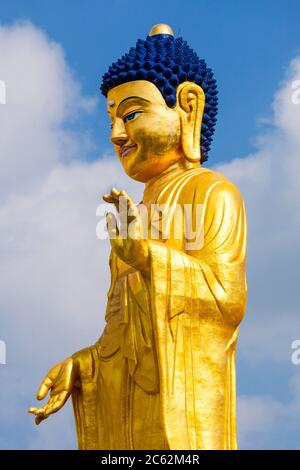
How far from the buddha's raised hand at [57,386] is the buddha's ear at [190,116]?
1.90m

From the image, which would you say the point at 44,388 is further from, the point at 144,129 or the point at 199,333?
the point at 144,129

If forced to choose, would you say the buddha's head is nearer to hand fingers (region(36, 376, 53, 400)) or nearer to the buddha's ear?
the buddha's ear

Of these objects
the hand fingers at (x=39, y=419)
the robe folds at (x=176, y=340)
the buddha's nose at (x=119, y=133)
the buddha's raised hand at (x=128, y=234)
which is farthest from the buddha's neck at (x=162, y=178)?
the hand fingers at (x=39, y=419)

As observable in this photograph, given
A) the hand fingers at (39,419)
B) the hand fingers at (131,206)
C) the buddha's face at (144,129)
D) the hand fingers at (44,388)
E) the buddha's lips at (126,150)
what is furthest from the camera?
the buddha's lips at (126,150)

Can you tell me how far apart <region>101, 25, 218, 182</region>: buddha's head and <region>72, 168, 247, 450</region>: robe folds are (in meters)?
0.43

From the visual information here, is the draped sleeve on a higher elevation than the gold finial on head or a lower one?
lower

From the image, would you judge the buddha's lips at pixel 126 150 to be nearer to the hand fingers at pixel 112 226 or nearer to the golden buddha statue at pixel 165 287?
the golden buddha statue at pixel 165 287

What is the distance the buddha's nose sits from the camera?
10008 mm

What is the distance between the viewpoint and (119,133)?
10.0 meters

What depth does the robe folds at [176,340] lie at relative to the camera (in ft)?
29.4

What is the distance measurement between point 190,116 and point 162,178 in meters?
0.55

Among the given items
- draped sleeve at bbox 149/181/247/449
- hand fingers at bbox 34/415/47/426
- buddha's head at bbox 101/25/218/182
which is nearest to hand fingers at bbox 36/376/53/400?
hand fingers at bbox 34/415/47/426

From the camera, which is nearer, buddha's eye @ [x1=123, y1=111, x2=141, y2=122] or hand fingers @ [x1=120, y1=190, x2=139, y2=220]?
hand fingers @ [x1=120, y1=190, x2=139, y2=220]

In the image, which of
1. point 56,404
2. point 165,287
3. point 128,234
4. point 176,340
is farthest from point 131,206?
point 56,404
